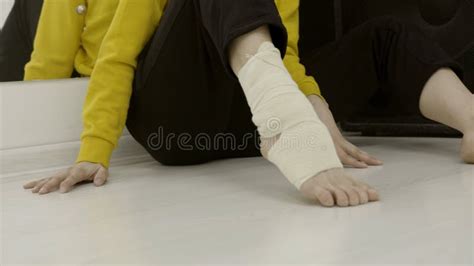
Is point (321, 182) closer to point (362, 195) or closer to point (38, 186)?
point (362, 195)

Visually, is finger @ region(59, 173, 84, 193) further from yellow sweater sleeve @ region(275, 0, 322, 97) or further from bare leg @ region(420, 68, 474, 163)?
bare leg @ region(420, 68, 474, 163)

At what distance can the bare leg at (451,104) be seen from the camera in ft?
3.84

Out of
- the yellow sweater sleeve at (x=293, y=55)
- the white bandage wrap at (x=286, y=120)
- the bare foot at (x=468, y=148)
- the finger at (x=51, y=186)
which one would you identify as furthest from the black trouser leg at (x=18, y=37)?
the bare foot at (x=468, y=148)

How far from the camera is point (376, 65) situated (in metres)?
1.39

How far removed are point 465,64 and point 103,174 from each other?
0.75m

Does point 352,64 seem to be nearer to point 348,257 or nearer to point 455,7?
point 455,7

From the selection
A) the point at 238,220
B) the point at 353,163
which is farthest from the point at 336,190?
the point at 353,163

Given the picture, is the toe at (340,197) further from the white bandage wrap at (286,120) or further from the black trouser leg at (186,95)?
the black trouser leg at (186,95)

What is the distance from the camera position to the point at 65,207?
1.00 meters

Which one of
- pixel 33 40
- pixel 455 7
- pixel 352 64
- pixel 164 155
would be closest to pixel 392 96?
pixel 352 64

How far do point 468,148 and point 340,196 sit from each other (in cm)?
36

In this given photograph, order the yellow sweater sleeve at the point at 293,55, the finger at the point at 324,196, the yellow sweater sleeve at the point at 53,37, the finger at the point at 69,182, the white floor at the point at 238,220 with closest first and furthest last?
the white floor at the point at 238,220 < the finger at the point at 324,196 < the finger at the point at 69,182 < the yellow sweater sleeve at the point at 293,55 < the yellow sweater sleeve at the point at 53,37

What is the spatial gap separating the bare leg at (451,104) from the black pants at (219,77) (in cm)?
2

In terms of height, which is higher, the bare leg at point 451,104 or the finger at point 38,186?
the bare leg at point 451,104
